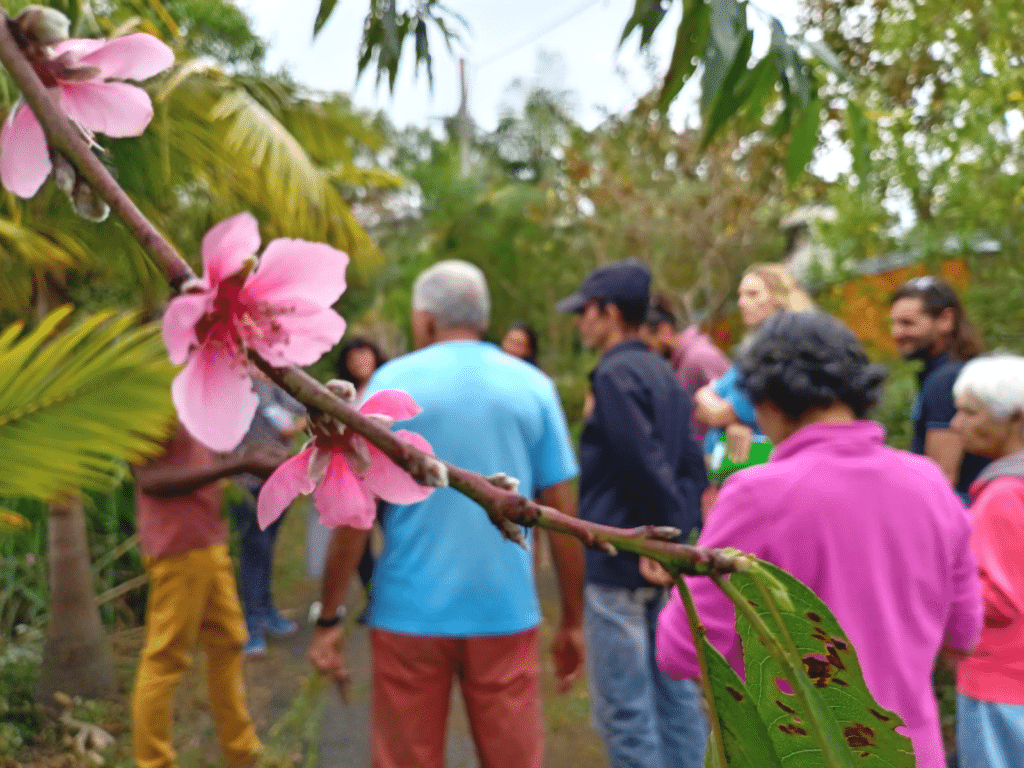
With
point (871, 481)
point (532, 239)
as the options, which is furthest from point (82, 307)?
point (532, 239)

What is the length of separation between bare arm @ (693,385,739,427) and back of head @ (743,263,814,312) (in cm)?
49

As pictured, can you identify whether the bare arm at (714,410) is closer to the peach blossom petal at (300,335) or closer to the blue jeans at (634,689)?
A: the blue jeans at (634,689)

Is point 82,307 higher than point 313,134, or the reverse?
point 313,134

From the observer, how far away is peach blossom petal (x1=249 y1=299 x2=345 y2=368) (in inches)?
15.0

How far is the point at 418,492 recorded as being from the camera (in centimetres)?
43

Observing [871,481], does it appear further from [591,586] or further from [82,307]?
[82,307]

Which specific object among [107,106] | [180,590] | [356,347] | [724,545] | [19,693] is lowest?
[19,693]

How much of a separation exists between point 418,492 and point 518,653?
231cm

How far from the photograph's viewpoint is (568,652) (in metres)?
3.00

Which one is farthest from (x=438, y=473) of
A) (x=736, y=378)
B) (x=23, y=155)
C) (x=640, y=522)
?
(x=736, y=378)

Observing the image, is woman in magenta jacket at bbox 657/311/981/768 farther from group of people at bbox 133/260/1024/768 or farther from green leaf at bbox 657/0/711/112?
green leaf at bbox 657/0/711/112

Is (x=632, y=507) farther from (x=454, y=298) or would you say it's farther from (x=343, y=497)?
(x=343, y=497)

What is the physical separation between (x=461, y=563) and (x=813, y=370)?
1093 millimetres

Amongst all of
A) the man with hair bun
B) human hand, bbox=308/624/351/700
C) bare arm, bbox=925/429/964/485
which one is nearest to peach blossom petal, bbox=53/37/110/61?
human hand, bbox=308/624/351/700
